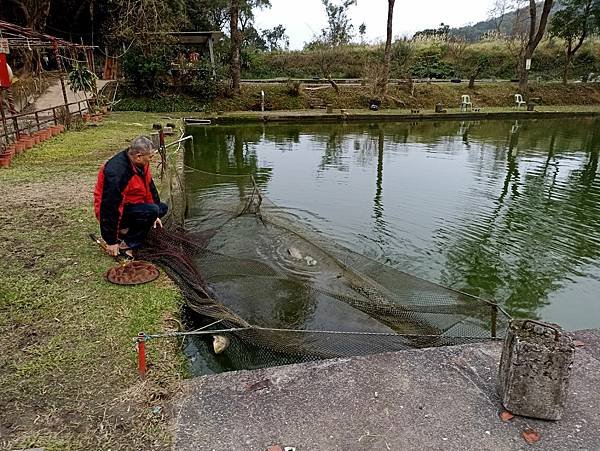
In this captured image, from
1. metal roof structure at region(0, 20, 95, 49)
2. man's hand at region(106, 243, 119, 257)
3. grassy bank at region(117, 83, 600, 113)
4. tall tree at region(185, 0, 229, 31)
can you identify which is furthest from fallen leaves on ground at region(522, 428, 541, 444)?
tall tree at region(185, 0, 229, 31)

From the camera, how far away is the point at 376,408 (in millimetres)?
2500

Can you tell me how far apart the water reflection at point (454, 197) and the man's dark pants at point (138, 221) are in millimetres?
1676

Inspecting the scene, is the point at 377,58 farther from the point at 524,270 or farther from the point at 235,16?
the point at 524,270

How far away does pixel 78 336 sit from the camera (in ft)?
10.4

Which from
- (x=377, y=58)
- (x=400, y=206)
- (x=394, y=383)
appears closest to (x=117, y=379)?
(x=394, y=383)

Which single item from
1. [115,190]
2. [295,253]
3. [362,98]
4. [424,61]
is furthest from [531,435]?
[424,61]

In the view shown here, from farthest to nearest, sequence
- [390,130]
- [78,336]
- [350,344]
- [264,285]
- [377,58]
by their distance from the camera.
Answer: [377,58] → [390,130] → [264,285] → [350,344] → [78,336]

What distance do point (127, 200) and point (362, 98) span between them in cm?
1993

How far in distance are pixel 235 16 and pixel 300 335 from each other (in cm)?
1956

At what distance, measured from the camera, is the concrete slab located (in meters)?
2.28

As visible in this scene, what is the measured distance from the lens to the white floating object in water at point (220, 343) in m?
3.57

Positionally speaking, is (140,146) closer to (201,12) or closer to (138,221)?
(138,221)

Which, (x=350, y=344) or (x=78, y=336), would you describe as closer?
(x=78, y=336)

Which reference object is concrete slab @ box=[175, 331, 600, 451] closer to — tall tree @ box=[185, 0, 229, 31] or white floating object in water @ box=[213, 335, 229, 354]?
white floating object in water @ box=[213, 335, 229, 354]
